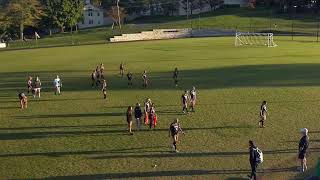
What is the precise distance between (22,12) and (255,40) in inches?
2256

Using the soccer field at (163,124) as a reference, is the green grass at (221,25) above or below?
above

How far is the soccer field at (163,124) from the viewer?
2098 centimetres

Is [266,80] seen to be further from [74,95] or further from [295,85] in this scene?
[74,95]

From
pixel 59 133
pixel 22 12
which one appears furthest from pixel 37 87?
pixel 22 12

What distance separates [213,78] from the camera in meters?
43.6

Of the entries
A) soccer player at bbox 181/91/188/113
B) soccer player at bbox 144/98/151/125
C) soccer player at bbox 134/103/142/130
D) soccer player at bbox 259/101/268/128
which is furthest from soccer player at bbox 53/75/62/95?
soccer player at bbox 259/101/268/128

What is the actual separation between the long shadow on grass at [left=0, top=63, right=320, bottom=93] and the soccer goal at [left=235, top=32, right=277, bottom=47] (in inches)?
1066

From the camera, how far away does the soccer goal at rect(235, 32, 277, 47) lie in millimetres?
77256

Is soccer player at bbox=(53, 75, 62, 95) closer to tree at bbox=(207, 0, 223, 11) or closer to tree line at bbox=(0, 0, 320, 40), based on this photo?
tree line at bbox=(0, 0, 320, 40)

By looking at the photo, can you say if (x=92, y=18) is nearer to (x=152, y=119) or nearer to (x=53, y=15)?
(x=53, y=15)

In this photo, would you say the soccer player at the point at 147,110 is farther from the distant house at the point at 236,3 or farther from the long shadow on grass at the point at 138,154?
the distant house at the point at 236,3

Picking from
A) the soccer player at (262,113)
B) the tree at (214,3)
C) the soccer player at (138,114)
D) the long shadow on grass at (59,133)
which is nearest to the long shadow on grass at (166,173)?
the soccer player at (138,114)

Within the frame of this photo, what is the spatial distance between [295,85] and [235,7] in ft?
356

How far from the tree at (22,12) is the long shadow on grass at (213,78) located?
66414 mm
